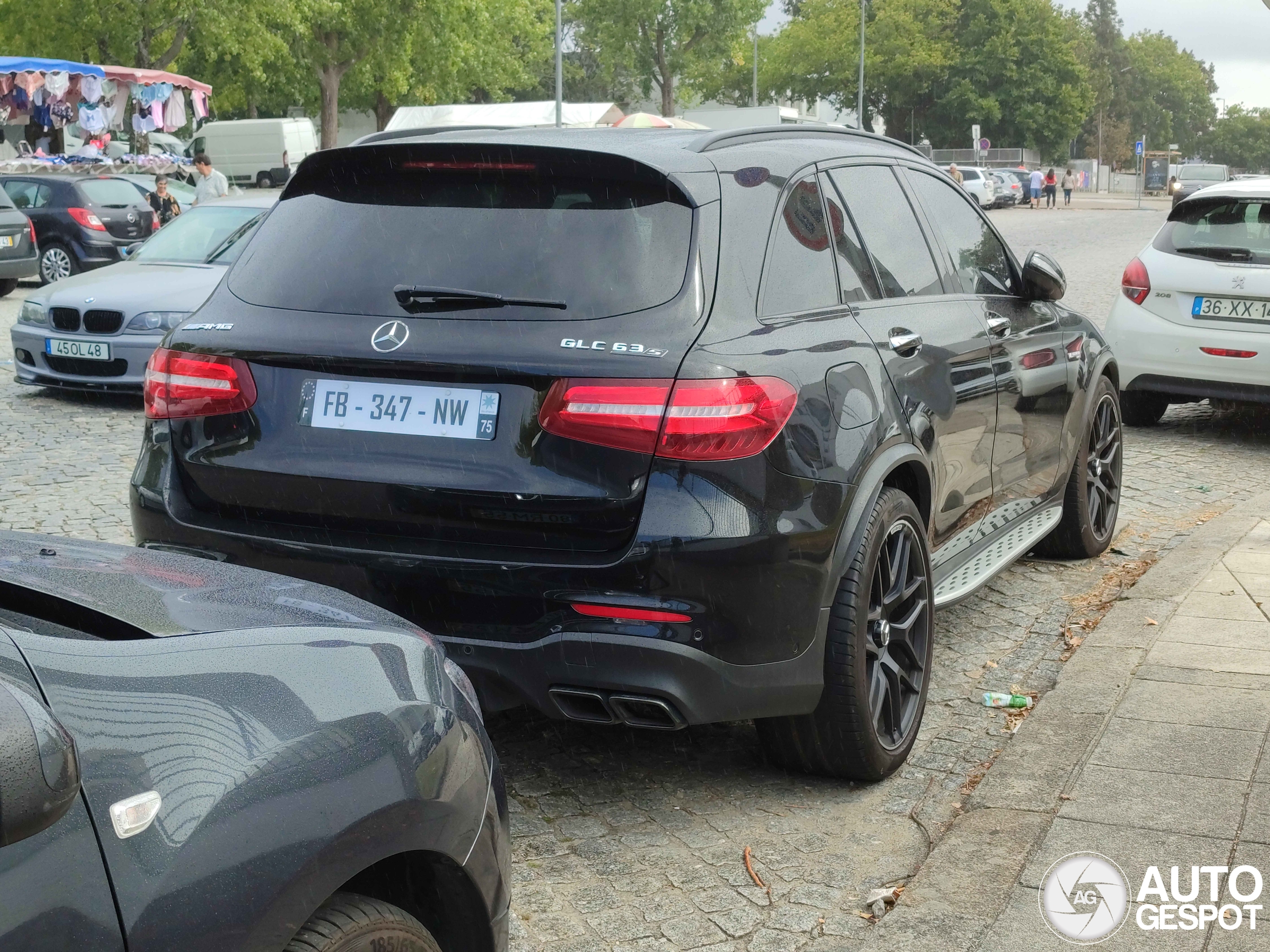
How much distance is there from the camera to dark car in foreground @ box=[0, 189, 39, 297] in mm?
19062

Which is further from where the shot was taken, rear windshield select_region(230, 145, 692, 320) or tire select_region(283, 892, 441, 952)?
rear windshield select_region(230, 145, 692, 320)

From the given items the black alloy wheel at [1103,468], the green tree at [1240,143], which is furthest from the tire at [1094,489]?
the green tree at [1240,143]

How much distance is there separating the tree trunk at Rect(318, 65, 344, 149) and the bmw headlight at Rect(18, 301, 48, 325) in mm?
42333

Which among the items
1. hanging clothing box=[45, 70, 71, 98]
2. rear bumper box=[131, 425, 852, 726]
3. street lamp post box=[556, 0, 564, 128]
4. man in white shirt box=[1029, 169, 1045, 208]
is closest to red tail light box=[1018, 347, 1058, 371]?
rear bumper box=[131, 425, 852, 726]

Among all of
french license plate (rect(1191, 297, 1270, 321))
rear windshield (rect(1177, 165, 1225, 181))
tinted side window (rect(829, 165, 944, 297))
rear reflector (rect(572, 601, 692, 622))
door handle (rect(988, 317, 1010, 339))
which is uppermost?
rear windshield (rect(1177, 165, 1225, 181))

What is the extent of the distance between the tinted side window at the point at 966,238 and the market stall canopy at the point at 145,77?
31.3 metres

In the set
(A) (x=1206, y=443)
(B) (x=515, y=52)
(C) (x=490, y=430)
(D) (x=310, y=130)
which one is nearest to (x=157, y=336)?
(A) (x=1206, y=443)

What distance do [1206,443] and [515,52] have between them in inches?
2594

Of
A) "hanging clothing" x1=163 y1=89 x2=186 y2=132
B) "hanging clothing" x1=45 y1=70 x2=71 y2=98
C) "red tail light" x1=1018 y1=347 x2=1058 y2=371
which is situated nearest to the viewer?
"red tail light" x1=1018 y1=347 x2=1058 y2=371

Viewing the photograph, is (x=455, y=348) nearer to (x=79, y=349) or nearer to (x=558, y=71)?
(x=79, y=349)

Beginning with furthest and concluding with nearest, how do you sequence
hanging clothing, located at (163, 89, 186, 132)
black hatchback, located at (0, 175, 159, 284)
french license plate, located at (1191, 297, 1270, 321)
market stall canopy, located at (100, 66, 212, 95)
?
hanging clothing, located at (163, 89, 186, 132)
market stall canopy, located at (100, 66, 212, 95)
black hatchback, located at (0, 175, 159, 284)
french license plate, located at (1191, 297, 1270, 321)

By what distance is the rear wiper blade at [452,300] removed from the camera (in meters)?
3.56

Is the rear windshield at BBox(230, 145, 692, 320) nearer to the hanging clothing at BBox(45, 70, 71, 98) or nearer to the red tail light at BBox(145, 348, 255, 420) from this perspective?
the red tail light at BBox(145, 348, 255, 420)

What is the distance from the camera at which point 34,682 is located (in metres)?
1.79
